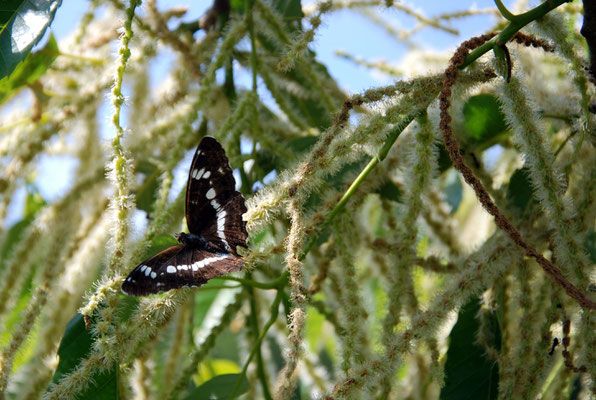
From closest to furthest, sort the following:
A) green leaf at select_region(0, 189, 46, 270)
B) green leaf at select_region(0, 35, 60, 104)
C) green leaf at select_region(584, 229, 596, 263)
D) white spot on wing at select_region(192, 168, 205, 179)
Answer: white spot on wing at select_region(192, 168, 205, 179)
green leaf at select_region(584, 229, 596, 263)
green leaf at select_region(0, 35, 60, 104)
green leaf at select_region(0, 189, 46, 270)

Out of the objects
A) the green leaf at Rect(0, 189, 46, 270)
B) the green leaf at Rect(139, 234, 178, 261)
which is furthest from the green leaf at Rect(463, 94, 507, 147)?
the green leaf at Rect(0, 189, 46, 270)

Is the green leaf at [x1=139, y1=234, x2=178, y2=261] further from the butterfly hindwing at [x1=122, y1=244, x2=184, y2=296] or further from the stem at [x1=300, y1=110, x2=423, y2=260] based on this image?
the stem at [x1=300, y1=110, x2=423, y2=260]

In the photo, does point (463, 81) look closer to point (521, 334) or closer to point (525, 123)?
point (525, 123)

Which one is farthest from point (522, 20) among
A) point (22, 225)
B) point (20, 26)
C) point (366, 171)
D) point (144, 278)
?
point (22, 225)

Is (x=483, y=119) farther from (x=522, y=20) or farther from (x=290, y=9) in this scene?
(x=290, y=9)

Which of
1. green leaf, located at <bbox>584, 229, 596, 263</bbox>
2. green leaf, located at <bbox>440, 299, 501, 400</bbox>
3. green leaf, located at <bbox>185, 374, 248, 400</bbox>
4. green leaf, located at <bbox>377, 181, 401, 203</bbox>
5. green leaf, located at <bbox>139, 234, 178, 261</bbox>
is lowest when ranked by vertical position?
green leaf, located at <bbox>440, 299, 501, 400</bbox>

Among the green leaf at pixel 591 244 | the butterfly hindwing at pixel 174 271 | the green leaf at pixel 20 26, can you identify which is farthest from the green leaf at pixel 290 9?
the green leaf at pixel 591 244
